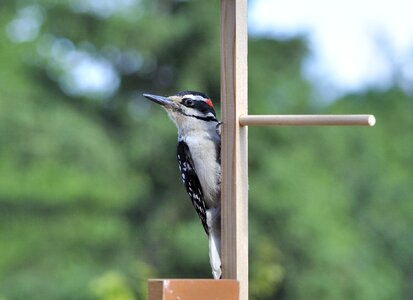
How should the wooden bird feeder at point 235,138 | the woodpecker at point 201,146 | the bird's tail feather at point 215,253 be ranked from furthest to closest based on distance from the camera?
the woodpecker at point 201,146 < the bird's tail feather at point 215,253 < the wooden bird feeder at point 235,138

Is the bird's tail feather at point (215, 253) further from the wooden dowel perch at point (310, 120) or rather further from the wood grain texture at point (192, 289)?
the wooden dowel perch at point (310, 120)

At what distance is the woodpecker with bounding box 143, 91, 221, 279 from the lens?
180 inches

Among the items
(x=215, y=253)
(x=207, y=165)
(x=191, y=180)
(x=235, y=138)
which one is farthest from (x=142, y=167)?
(x=235, y=138)

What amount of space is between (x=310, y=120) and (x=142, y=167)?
13090mm

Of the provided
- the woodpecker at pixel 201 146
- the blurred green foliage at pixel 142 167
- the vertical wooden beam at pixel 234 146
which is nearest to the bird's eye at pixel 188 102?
the woodpecker at pixel 201 146

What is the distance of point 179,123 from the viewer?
470 centimetres

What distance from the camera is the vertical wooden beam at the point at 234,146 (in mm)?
4113

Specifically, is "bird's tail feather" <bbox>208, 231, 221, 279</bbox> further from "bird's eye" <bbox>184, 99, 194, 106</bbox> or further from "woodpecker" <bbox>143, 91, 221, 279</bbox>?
"bird's eye" <bbox>184, 99, 194, 106</bbox>

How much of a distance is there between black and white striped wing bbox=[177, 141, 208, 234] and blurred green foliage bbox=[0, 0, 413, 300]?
32.9ft

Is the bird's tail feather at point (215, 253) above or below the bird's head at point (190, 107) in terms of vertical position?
below

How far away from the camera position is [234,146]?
13.7 ft

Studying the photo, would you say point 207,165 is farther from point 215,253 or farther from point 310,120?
point 310,120

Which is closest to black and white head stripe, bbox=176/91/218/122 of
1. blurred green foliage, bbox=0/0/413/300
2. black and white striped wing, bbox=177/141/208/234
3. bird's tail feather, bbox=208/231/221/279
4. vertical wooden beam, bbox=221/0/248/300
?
black and white striped wing, bbox=177/141/208/234

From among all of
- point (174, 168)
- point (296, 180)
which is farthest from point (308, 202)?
point (174, 168)
